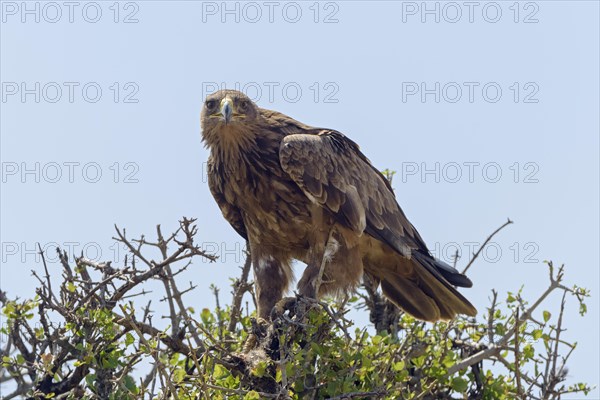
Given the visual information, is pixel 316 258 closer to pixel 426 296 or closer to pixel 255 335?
pixel 255 335

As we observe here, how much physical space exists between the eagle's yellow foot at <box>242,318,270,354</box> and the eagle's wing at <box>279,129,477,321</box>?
1.10m

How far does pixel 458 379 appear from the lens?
640 cm

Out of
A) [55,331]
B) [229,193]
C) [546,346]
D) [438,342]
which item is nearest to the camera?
[55,331]

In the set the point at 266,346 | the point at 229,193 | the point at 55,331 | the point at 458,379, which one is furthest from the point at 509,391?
the point at 55,331

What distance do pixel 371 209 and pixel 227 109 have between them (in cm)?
141

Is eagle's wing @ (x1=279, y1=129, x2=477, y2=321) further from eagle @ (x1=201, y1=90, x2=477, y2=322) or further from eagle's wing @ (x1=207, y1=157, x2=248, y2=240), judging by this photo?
eagle's wing @ (x1=207, y1=157, x2=248, y2=240)

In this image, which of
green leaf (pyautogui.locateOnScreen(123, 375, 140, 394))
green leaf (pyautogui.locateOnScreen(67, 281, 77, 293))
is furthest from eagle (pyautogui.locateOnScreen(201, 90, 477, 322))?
green leaf (pyautogui.locateOnScreen(67, 281, 77, 293))

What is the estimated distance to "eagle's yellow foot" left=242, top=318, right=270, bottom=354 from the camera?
6.33m

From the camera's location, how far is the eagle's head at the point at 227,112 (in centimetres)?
713

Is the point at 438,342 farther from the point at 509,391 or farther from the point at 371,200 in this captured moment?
the point at 371,200

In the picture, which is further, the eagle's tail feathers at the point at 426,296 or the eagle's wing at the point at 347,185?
the eagle's tail feathers at the point at 426,296

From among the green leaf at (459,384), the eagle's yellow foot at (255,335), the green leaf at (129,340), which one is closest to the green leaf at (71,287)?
the green leaf at (129,340)

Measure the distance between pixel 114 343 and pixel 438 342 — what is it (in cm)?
228

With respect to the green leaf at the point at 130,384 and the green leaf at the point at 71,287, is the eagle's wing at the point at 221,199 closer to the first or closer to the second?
the green leaf at the point at 71,287
